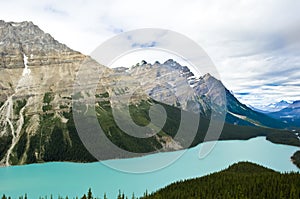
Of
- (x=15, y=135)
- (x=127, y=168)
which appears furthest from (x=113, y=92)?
(x=127, y=168)

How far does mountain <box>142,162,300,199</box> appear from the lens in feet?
171

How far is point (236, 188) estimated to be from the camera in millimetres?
54562

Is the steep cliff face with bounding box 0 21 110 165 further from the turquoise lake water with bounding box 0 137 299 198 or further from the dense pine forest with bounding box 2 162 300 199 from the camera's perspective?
the dense pine forest with bounding box 2 162 300 199

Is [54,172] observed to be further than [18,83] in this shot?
No

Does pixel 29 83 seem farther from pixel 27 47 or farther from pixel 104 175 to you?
pixel 104 175

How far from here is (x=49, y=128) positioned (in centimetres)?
13038

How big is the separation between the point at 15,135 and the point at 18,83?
41.5 metres

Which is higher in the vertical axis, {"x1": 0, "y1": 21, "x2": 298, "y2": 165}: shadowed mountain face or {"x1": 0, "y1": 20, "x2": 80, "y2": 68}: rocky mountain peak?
{"x1": 0, "y1": 20, "x2": 80, "y2": 68}: rocky mountain peak

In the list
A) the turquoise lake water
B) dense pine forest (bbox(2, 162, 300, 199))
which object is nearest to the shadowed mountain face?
the turquoise lake water

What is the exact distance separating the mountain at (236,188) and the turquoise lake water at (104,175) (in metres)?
12.7

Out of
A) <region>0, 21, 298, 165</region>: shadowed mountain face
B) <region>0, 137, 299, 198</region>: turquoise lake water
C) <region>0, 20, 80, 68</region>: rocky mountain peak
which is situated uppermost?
<region>0, 20, 80, 68</region>: rocky mountain peak

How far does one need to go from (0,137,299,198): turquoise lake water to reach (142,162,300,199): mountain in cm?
1268

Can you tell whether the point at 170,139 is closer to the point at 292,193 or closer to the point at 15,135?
the point at 15,135

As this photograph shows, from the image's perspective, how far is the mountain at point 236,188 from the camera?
52.0 meters
